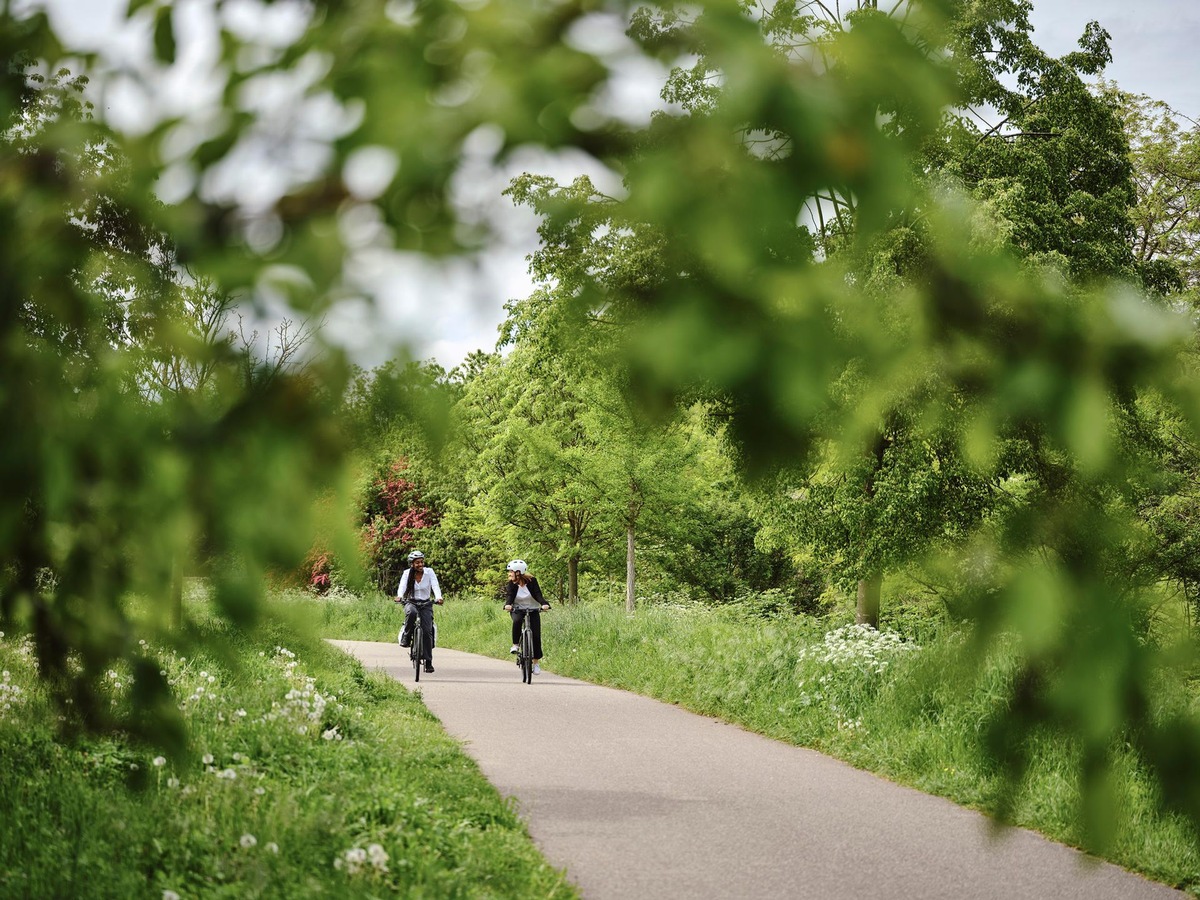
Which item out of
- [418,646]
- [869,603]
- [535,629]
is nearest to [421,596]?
[418,646]

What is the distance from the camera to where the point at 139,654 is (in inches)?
81.2

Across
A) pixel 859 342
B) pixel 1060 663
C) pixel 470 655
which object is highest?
pixel 859 342

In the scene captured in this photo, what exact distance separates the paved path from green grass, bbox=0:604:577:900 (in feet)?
1.81

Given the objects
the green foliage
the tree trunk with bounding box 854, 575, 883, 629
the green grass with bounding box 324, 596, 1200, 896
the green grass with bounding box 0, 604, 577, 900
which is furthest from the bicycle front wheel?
the green foliage

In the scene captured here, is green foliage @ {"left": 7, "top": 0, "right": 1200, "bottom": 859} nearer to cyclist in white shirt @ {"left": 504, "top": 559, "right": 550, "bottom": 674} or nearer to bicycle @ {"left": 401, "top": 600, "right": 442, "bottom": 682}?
cyclist in white shirt @ {"left": 504, "top": 559, "right": 550, "bottom": 674}

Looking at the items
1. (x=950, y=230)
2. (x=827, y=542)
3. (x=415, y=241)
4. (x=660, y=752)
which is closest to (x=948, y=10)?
(x=950, y=230)

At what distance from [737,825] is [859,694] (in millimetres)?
3976

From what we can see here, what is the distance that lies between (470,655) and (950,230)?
22.7m

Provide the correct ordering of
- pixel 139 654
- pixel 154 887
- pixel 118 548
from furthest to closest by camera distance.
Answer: pixel 154 887, pixel 139 654, pixel 118 548

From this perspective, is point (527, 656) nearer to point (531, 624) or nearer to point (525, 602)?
point (531, 624)

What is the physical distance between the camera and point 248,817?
5293 mm

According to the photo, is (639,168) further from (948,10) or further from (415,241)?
(948,10)

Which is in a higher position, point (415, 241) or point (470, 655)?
point (415, 241)

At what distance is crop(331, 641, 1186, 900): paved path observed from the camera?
5.76 metres
